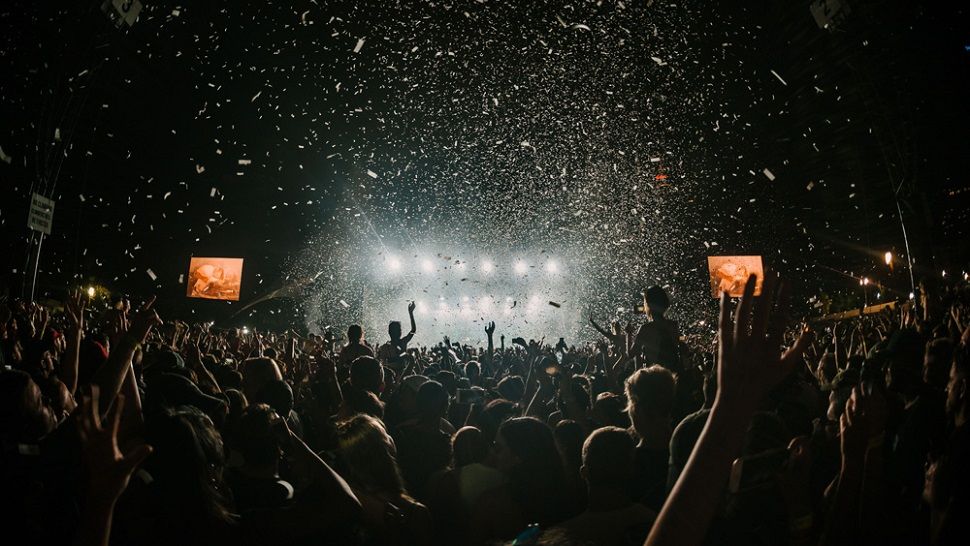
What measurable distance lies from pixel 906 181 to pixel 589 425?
16.0 meters

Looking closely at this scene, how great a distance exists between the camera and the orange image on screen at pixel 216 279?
28.6m

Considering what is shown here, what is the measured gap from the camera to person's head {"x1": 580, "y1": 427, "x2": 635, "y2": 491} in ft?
7.22

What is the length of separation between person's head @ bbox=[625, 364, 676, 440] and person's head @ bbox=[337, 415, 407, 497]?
1730 millimetres

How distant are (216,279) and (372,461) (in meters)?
29.9

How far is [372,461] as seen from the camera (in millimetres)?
2748

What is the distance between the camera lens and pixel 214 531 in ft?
7.05

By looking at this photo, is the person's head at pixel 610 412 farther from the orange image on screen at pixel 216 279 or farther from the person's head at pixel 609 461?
the orange image on screen at pixel 216 279

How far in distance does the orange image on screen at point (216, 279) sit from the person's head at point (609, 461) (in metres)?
29.6

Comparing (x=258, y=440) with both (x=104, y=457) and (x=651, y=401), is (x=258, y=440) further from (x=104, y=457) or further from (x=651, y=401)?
(x=651, y=401)

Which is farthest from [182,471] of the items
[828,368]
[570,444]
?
[828,368]

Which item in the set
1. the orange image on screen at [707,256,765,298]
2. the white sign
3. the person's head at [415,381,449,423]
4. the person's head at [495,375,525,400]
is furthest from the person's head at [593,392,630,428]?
the orange image on screen at [707,256,765,298]

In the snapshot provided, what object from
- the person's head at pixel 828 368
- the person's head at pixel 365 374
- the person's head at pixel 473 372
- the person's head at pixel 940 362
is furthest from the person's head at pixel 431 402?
the person's head at pixel 828 368

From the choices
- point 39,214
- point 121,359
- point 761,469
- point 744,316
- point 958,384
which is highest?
point 39,214

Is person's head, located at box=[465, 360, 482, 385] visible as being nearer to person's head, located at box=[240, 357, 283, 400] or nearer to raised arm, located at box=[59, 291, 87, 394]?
person's head, located at box=[240, 357, 283, 400]
